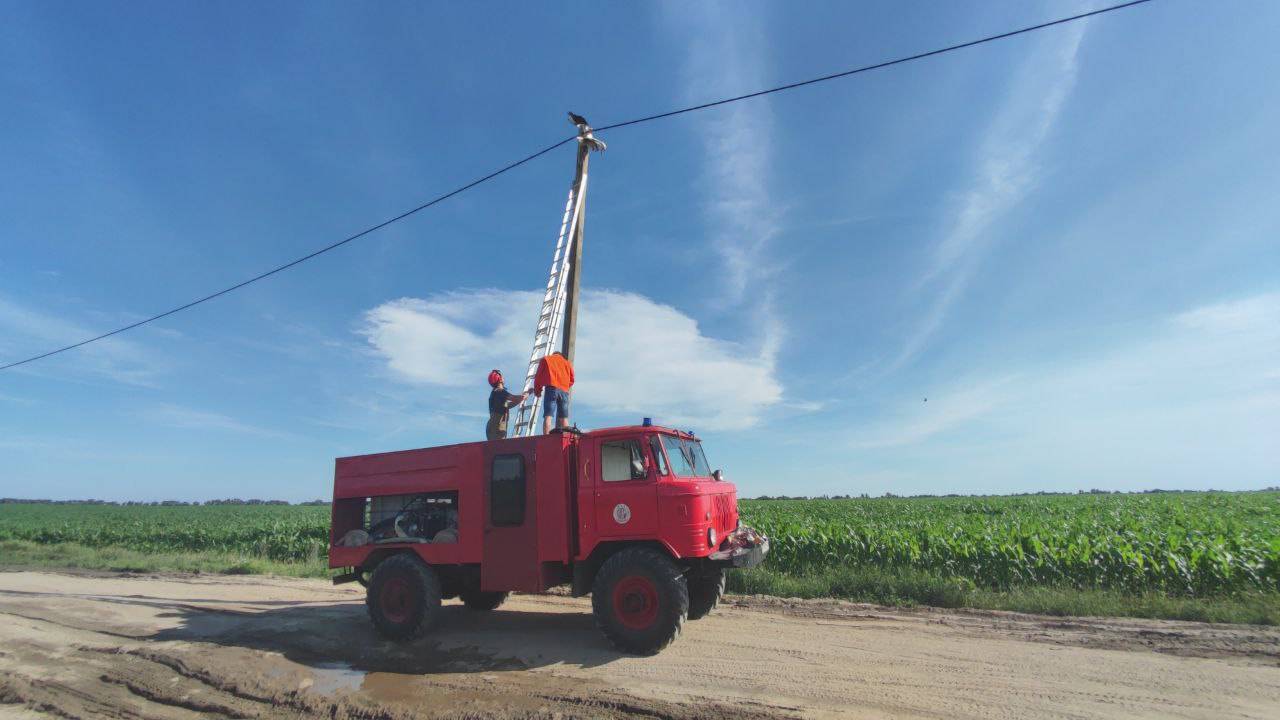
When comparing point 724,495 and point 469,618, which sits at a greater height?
point 724,495

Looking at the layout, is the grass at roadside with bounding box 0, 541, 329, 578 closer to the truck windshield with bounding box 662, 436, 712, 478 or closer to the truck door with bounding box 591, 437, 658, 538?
the truck door with bounding box 591, 437, 658, 538

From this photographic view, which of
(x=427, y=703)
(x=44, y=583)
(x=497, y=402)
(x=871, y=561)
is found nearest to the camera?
(x=427, y=703)

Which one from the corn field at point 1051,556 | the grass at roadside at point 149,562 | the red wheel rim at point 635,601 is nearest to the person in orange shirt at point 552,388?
the red wheel rim at point 635,601

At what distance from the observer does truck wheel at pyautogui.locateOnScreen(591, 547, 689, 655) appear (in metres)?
7.30

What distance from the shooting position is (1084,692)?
5.80m

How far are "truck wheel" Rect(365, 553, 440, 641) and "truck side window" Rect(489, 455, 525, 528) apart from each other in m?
1.39

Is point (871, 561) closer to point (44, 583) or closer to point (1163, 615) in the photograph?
point (1163, 615)

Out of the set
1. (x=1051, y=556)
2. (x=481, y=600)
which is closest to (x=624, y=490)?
(x=481, y=600)

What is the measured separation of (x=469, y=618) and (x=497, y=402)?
3.48 metres

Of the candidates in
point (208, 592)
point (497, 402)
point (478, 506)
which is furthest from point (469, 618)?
point (208, 592)

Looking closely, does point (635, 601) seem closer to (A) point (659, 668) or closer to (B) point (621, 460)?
(A) point (659, 668)

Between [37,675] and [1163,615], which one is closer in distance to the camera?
[37,675]

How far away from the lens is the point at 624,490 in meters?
7.88

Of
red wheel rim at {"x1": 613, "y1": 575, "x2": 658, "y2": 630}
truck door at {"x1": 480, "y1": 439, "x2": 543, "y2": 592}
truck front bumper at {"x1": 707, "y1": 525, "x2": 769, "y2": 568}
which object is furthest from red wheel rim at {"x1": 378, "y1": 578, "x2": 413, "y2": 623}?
truck front bumper at {"x1": 707, "y1": 525, "x2": 769, "y2": 568}
